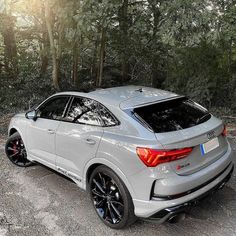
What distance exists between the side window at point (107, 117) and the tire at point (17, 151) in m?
2.22

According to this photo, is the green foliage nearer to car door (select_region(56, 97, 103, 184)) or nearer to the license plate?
car door (select_region(56, 97, 103, 184))

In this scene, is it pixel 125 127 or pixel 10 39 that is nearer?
pixel 125 127

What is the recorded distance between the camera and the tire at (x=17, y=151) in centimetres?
557

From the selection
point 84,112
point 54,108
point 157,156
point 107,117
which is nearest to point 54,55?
point 54,108

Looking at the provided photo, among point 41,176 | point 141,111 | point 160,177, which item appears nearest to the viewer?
point 160,177

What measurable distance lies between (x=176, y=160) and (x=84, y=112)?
143 centimetres

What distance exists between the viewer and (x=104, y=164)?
3.65 m

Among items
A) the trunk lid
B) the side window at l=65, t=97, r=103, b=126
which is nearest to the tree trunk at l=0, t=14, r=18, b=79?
the side window at l=65, t=97, r=103, b=126

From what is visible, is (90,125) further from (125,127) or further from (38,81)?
(38,81)

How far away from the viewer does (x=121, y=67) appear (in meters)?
13.4

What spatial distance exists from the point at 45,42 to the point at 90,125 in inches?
367

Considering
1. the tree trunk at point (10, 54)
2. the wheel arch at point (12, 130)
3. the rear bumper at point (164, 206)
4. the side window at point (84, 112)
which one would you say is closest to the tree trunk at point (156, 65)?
the tree trunk at point (10, 54)

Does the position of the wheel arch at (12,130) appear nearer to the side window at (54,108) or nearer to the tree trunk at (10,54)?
the side window at (54,108)

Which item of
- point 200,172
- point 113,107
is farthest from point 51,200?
point 200,172
